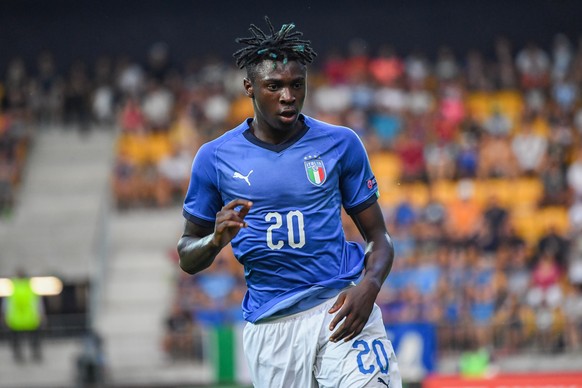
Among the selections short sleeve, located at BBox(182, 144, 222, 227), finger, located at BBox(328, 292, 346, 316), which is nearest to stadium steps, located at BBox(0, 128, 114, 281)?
short sleeve, located at BBox(182, 144, 222, 227)

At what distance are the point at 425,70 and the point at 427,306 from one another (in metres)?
7.71

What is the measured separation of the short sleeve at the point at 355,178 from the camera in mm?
5625

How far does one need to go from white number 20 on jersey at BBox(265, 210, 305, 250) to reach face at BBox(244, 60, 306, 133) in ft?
1.34

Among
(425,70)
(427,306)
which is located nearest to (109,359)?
(427,306)

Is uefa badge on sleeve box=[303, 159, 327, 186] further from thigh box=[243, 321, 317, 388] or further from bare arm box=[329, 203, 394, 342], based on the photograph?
thigh box=[243, 321, 317, 388]

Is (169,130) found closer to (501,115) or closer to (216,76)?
(216,76)

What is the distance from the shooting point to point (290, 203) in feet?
18.0

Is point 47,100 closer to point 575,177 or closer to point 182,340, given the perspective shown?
point 182,340

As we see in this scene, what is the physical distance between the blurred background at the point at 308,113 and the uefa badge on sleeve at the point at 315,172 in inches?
261

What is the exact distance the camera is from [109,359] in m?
17.3

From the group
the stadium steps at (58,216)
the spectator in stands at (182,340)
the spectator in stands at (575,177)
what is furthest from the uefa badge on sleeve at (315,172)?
the spectator in stands at (575,177)

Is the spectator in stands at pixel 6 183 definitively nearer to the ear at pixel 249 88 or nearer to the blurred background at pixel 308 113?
the blurred background at pixel 308 113

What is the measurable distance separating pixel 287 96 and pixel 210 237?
0.73 m

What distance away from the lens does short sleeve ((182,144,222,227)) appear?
18.5 feet
